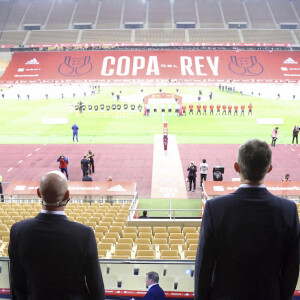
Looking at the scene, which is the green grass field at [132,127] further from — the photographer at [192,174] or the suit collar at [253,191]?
the suit collar at [253,191]

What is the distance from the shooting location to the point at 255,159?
2416mm

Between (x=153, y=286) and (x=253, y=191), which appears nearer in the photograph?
(x=253, y=191)

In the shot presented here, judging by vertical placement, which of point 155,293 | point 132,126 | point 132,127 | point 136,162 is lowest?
point 155,293

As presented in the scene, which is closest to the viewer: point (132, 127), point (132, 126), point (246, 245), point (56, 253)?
point (246, 245)

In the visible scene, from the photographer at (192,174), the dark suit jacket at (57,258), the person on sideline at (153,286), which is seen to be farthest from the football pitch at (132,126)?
the dark suit jacket at (57,258)

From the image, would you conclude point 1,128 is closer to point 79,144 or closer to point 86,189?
point 79,144

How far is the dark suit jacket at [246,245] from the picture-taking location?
2.39 metres

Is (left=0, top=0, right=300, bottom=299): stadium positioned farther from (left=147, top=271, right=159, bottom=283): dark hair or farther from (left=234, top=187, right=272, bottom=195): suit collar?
(left=234, top=187, right=272, bottom=195): suit collar

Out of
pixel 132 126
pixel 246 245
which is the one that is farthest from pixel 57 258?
pixel 132 126

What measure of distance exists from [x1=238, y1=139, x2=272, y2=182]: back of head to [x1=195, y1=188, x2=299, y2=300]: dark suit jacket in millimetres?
105

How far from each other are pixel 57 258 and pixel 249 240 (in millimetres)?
1364

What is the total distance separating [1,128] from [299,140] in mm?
24975

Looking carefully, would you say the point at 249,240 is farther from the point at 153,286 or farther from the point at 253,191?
the point at 153,286

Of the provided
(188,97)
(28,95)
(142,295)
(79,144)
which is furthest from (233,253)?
(28,95)
